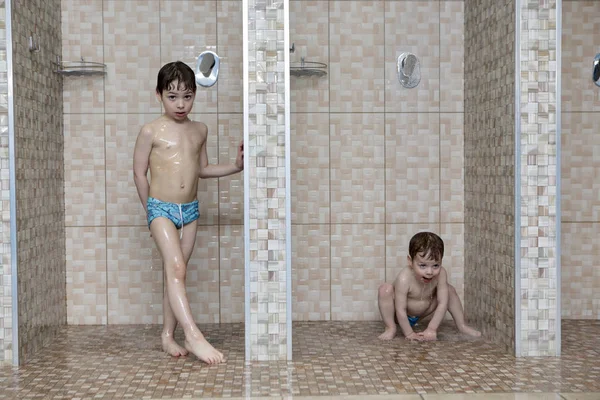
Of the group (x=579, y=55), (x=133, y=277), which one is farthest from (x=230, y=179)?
(x=579, y=55)

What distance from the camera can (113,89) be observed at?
5129 millimetres

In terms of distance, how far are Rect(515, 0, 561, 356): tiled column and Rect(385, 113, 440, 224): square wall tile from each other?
3.75 feet

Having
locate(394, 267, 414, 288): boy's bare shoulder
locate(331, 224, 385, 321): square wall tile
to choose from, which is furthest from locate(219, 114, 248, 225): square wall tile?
locate(394, 267, 414, 288): boy's bare shoulder

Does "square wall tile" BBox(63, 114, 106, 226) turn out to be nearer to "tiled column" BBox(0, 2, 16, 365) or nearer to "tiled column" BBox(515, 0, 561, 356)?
"tiled column" BBox(0, 2, 16, 365)

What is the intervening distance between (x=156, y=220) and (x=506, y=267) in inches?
76.7

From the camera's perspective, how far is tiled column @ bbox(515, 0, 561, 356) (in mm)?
4152

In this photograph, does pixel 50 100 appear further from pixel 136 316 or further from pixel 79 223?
pixel 136 316

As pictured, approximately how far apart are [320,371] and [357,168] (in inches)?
68.7

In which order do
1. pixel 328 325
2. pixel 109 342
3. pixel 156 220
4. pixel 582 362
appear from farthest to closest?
pixel 328 325, pixel 109 342, pixel 156 220, pixel 582 362

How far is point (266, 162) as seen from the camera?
13.6ft

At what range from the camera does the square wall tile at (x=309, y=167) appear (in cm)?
520

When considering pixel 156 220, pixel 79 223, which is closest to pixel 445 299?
pixel 156 220

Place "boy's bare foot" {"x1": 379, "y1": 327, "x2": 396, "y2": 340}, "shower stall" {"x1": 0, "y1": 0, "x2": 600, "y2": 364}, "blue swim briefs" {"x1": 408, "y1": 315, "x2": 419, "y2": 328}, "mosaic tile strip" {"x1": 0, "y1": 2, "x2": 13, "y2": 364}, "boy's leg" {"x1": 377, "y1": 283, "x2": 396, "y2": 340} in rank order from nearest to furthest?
"mosaic tile strip" {"x1": 0, "y1": 2, "x2": 13, "y2": 364}, "boy's bare foot" {"x1": 379, "y1": 327, "x2": 396, "y2": 340}, "boy's leg" {"x1": 377, "y1": 283, "x2": 396, "y2": 340}, "blue swim briefs" {"x1": 408, "y1": 315, "x2": 419, "y2": 328}, "shower stall" {"x1": 0, "y1": 0, "x2": 600, "y2": 364}

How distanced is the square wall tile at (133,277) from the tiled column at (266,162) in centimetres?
122
